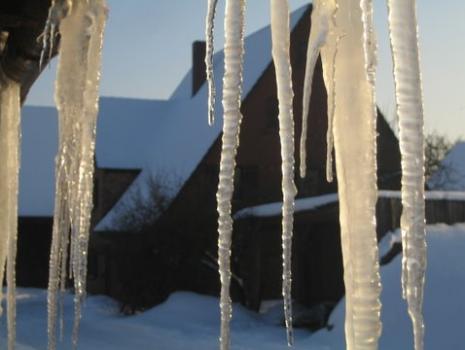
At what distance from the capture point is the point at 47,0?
255 cm

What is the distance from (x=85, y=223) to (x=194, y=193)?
58.0 ft

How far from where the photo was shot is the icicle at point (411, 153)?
135 cm

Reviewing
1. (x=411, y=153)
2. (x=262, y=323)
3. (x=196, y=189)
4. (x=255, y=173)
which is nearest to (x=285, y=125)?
(x=411, y=153)

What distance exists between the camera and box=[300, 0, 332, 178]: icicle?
1628 millimetres

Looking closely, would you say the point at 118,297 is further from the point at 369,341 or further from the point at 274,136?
the point at 369,341

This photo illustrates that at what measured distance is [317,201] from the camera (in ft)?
55.3

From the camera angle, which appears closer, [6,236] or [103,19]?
[103,19]

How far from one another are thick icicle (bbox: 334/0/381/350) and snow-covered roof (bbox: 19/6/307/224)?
19.7 m

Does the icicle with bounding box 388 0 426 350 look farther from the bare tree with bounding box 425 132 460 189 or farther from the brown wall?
the bare tree with bounding box 425 132 460 189

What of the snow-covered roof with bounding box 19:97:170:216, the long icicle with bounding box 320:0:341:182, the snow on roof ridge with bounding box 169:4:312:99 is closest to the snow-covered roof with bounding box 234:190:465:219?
the snow on roof ridge with bounding box 169:4:312:99

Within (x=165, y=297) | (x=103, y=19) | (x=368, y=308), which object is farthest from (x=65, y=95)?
(x=165, y=297)

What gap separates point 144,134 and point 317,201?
13.1 metres

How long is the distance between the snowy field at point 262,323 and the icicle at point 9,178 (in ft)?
27.9

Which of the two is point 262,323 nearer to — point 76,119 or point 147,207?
point 147,207
